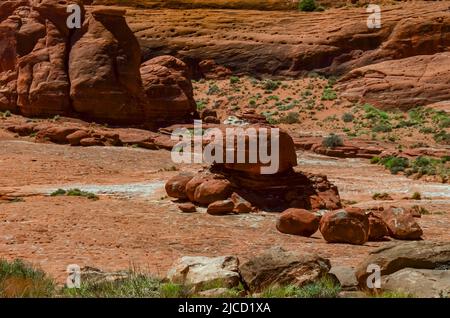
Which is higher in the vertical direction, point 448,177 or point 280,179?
point 280,179

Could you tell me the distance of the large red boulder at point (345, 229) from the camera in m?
10.7

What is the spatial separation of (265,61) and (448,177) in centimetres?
2787

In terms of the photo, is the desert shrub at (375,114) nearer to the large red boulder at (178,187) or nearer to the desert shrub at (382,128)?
the desert shrub at (382,128)

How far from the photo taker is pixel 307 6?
54562mm

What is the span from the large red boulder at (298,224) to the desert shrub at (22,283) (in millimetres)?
5732

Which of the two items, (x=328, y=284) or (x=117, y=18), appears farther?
(x=117, y=18)

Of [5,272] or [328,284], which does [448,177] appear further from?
[5,272]

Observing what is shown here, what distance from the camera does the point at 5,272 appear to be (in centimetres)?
630

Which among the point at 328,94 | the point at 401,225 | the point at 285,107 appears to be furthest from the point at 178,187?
the point at 328,94

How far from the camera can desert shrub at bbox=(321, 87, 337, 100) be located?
39.5 metres

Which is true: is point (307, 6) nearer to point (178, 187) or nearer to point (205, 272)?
point (178, 187)

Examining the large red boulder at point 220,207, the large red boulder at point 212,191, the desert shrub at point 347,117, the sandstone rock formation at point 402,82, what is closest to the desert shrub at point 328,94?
the sandstone rock formation at point 402,82
